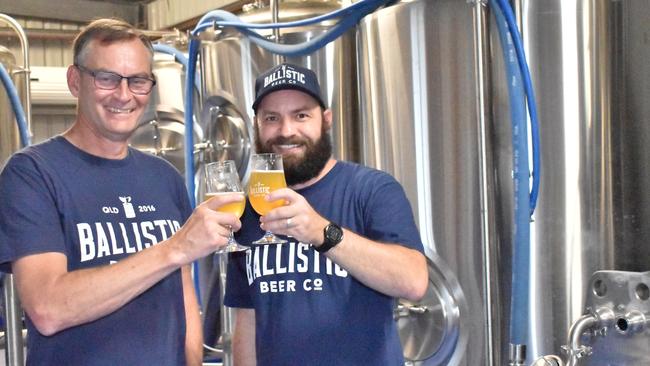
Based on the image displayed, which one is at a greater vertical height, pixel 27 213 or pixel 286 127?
pixel 286 127

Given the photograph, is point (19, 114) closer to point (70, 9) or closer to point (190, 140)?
point (190, 140)

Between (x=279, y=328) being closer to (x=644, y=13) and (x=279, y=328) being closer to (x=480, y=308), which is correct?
(x=480, y=308)

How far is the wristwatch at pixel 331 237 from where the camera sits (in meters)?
1.54

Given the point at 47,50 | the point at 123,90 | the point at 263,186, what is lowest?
the point at 263,186

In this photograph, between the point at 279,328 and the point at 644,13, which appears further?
the point at 644,13

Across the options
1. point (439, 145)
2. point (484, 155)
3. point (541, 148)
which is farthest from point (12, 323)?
point (541, 148)

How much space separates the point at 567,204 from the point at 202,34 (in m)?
1.60

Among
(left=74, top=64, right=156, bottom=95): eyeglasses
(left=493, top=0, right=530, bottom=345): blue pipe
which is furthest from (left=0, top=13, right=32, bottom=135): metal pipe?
(left=493, top=0, right=530, bottom=345): blue pipe

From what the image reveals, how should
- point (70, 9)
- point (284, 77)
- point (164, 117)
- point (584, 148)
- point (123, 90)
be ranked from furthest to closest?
point (70, 9) < point (164, 117) < point (584, 148) < point (284, 77) < point (123, 90)

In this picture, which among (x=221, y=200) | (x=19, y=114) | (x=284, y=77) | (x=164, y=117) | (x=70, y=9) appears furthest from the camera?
(x=70, y=9)

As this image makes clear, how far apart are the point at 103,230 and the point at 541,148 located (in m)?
1.18

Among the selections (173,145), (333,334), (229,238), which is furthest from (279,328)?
(173,145)

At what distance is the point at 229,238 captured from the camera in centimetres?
147

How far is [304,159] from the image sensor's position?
1.81 metres
